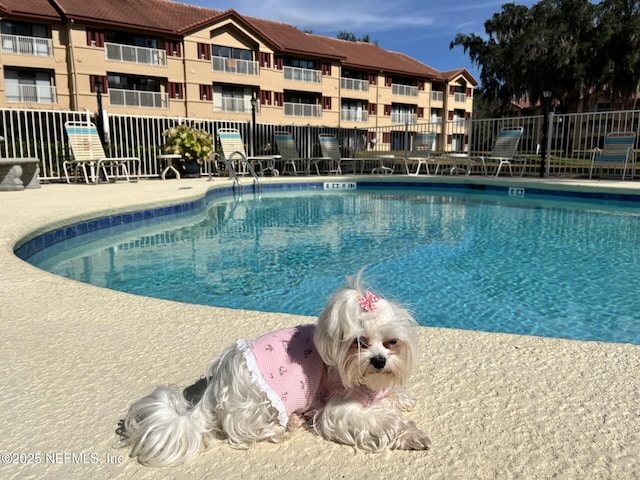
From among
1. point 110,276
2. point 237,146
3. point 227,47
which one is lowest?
point 110,276

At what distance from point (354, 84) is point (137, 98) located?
15671 mm

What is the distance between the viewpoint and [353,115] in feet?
115

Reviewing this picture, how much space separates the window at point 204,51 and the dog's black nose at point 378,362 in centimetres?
2977

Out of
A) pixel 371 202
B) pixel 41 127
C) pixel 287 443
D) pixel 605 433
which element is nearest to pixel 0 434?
pixel 287 443

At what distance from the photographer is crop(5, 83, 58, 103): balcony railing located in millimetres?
23547

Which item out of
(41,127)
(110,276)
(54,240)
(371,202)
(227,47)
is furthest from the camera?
(227,47)

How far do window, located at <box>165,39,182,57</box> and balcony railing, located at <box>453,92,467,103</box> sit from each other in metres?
24.7

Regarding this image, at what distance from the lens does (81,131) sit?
10.4 metres

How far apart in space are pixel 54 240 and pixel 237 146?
27.9 ft

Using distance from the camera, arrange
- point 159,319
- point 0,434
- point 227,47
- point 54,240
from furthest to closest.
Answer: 1. point 227,47
2. point 54,240
3. point 159,319
4. point 0,434

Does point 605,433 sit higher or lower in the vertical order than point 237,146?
lower

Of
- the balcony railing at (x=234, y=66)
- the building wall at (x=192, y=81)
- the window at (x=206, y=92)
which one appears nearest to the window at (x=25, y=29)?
the building wall at (x=192, y=81)

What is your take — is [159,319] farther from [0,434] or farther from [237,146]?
[237,146]

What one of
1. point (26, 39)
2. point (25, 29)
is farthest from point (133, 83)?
point (25, 29)
